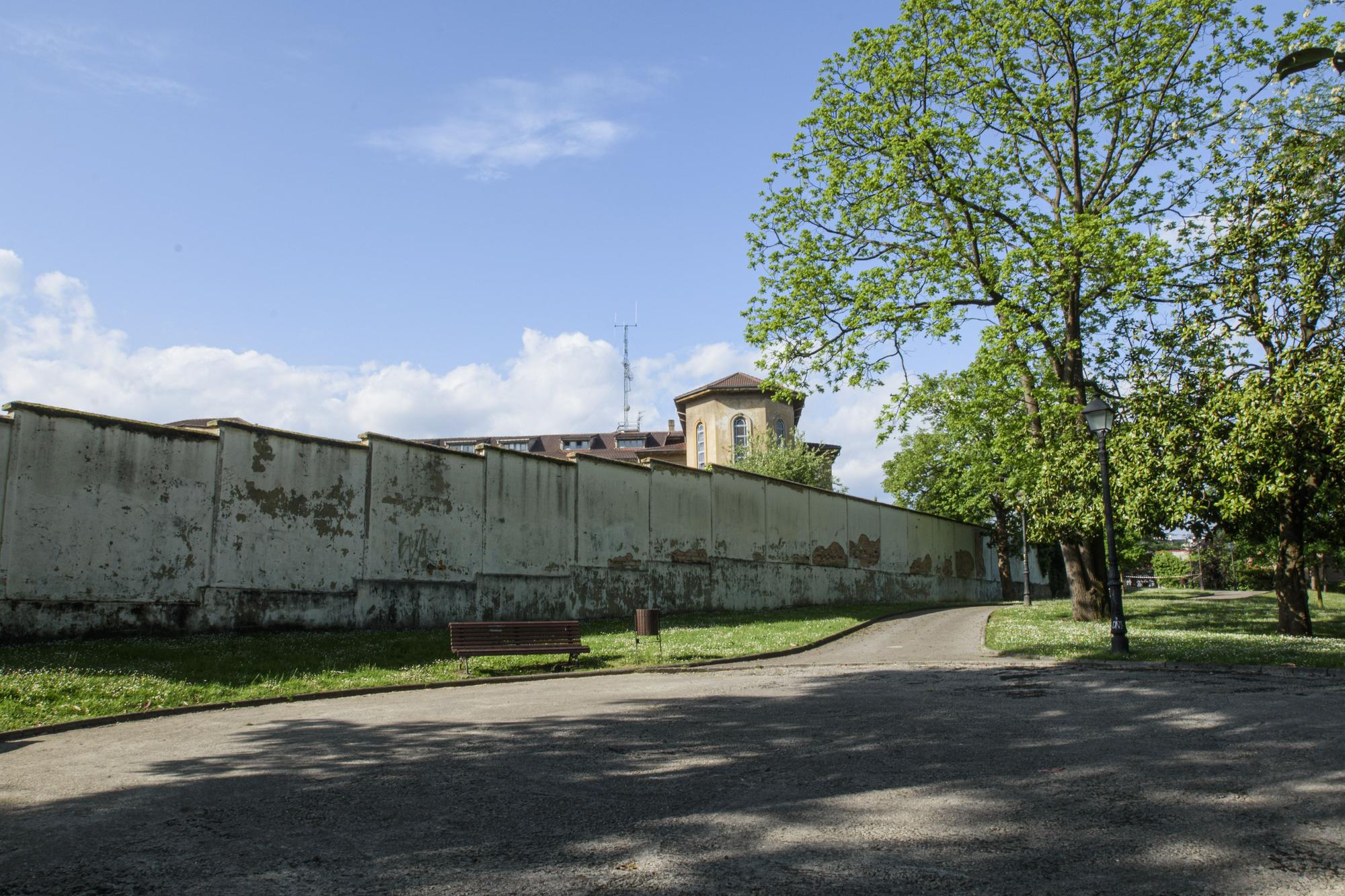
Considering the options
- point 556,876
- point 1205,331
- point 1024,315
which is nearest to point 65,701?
point 556,876

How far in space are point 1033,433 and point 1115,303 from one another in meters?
4.26

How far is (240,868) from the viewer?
15.9 feet

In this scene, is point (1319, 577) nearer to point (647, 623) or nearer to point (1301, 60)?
point (647, 623)

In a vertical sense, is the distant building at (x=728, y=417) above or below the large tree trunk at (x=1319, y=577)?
above

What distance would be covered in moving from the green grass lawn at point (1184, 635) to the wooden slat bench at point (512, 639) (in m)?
7.81

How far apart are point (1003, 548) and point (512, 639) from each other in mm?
42944

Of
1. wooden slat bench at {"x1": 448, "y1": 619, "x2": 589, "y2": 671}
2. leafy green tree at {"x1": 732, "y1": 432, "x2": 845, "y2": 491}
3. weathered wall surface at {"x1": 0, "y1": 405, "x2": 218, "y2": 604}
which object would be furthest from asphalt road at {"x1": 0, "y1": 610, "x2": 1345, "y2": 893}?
leafy green tree at {"x1": 732, "y1": 432, "x2": 845, "y2": 491}

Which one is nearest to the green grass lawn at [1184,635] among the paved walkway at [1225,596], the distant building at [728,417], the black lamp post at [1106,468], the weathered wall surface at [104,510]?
the black lamp post at [1106,468]

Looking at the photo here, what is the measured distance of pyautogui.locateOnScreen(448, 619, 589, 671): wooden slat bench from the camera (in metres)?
15.0

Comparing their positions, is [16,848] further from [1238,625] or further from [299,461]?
[1238,625]

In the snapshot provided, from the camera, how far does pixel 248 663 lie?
1409 cm

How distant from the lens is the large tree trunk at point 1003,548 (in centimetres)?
5112

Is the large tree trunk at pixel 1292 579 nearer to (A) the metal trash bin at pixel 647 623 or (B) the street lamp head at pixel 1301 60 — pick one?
(A) the metal trash bin at pixel 647 623

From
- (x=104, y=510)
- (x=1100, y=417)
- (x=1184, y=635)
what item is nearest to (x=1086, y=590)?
(x=1184, y=635)
